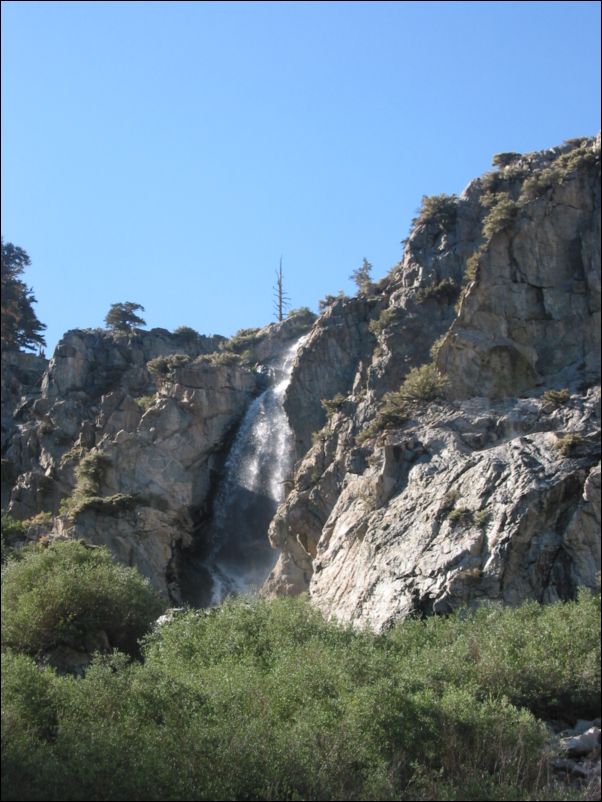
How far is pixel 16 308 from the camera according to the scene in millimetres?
55219

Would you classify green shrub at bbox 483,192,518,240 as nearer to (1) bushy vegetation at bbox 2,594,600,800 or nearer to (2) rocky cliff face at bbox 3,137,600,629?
(2) rocky cliff face at bbox 3,137,600,629

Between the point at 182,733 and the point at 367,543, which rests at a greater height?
the point at 367,543

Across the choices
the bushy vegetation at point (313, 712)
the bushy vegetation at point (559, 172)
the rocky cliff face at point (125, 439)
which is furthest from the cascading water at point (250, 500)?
the bushy vegetation at point (313, 712)

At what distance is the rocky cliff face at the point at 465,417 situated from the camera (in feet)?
124

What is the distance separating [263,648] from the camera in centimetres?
3400

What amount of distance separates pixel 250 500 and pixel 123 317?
27.4 meters

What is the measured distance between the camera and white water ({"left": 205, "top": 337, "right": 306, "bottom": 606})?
184ft

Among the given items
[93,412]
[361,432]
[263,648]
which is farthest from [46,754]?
[93,412]

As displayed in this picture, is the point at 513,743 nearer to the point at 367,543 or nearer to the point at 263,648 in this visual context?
the point at 263,648

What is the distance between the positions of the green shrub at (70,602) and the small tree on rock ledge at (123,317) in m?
41.2

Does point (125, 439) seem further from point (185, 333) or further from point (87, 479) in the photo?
point (185, 333)

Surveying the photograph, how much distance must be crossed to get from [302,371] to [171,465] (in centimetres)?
952

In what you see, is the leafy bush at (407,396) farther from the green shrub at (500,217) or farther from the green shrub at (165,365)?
the green shrub at (165,365)

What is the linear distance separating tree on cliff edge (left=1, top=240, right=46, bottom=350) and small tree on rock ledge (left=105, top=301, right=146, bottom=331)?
564cm
